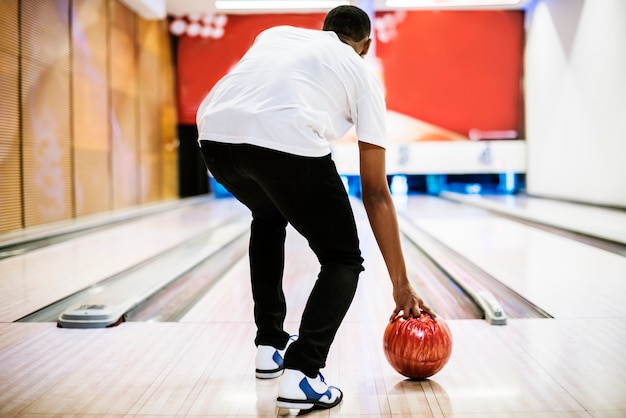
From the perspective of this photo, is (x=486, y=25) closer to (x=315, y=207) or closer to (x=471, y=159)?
(x=471, y=159)

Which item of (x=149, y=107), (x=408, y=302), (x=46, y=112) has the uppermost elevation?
(x=149, y=107)

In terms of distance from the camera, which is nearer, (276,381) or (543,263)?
(276,381)

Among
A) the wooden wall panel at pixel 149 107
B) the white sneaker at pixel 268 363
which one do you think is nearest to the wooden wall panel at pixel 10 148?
the wooden wall panel at pixel 149 107

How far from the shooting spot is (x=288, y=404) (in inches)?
50.2

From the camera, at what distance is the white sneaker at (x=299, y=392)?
1.27 metres

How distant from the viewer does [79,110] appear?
5.76 m

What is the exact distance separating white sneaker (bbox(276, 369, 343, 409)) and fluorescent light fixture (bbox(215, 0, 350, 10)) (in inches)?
285

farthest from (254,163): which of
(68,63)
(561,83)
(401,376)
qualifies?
(561,83)

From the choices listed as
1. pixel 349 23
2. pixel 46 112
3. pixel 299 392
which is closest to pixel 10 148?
pixel 46 112

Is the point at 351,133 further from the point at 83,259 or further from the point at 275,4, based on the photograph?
the point at 83,259

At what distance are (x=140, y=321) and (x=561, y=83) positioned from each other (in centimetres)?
660

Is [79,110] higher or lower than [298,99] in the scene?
higher

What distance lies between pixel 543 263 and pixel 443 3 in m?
5.82

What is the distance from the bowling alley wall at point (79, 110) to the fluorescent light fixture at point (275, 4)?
986 millimetres
